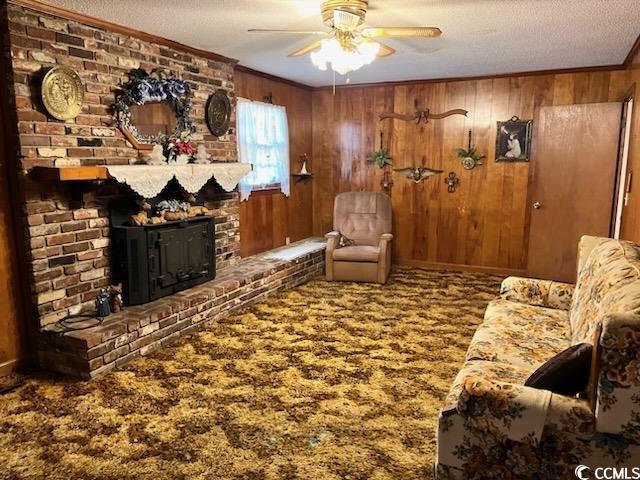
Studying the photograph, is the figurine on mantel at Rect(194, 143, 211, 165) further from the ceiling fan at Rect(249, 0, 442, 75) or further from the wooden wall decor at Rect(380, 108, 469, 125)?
the wooden wall decor at Rect(380, 108, 469, 125)

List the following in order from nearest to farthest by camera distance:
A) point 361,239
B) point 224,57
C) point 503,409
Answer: point 503,409 → point 224,57 → point 361,239

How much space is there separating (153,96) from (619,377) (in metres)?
3.52

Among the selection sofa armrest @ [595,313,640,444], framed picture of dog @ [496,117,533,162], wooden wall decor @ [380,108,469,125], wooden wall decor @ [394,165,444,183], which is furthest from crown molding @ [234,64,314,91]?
sofa armrest @ [595,313,640,444]

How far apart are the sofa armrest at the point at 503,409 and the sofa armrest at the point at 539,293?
152cm

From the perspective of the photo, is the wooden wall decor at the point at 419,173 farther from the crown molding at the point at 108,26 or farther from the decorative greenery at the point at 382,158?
the crown molding at the point at 108,26

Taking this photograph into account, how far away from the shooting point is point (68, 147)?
308 cm

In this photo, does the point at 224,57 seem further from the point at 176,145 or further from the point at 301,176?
the point at 301,176

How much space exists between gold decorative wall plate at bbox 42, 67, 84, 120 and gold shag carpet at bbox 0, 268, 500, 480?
66.7 inches

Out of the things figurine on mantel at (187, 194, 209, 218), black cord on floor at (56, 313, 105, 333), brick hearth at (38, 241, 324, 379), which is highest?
figurine on mantel at (187, 194, 209, 218)

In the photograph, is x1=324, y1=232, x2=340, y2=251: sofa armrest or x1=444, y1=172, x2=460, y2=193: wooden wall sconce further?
x1=444, y1=172, x2=460, y2=193: wooden wall sconce

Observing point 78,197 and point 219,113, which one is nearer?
point 78,197

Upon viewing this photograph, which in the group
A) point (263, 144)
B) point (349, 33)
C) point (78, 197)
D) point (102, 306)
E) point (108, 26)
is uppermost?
point (108, 26)

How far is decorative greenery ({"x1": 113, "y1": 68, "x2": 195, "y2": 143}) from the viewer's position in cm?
346

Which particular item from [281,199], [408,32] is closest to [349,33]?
[408,32]
